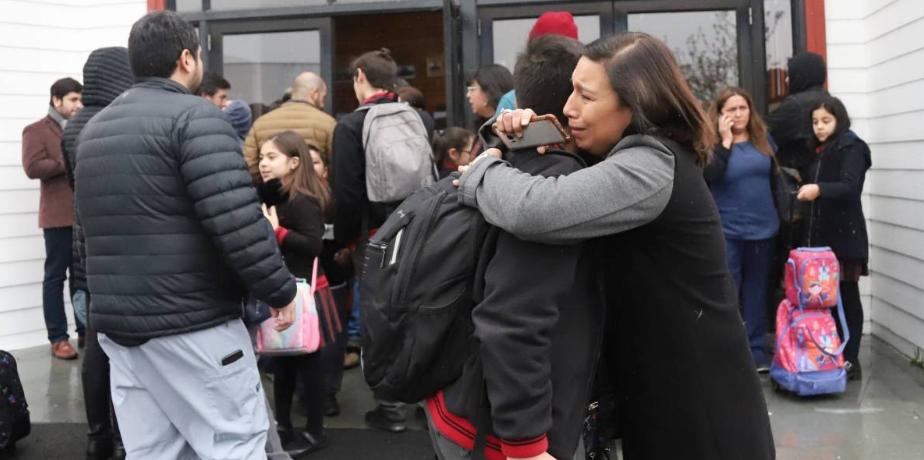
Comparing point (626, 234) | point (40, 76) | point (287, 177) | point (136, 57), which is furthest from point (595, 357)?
point (40, 76)

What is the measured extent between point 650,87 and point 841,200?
13.0 feet

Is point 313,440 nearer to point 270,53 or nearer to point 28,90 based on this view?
point 270,53

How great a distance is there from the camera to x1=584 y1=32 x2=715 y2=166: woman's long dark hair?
6.33 ft

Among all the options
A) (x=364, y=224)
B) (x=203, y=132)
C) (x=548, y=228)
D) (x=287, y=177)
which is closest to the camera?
(x=548, y=228)

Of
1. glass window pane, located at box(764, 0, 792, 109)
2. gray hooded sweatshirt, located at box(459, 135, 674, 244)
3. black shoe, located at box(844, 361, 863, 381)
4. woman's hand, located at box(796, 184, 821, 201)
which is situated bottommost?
black shoe, located at box(844, 361, 863, 381)

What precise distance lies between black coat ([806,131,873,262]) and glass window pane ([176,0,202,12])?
197 inches

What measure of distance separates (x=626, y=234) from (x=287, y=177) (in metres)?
2.88

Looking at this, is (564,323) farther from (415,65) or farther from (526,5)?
(415,65)

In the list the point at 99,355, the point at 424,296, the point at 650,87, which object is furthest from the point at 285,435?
the point at 650,87

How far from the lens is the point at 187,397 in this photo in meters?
2.95

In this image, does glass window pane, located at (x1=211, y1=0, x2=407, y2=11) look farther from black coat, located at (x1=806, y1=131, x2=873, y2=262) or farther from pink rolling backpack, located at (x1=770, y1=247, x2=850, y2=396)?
pink rolling backpack, located at (x1=770, y1=247, x2=850, y2=396)

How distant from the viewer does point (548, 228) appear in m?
1.79

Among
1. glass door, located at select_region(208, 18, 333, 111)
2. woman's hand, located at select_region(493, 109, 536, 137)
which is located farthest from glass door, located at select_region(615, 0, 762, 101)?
woman's hand, located at select_region(493, 109, 536, 137)

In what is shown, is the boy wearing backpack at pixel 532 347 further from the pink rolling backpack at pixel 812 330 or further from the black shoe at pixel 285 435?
the pink rolling backpack at pixel 812 330
